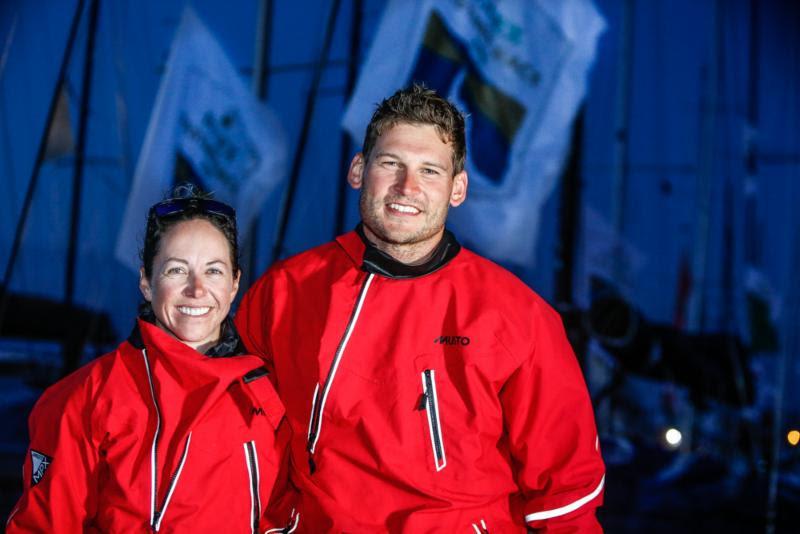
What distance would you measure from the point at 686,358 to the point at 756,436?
806 millimetres

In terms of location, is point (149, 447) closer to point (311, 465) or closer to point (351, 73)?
point (311, 465)

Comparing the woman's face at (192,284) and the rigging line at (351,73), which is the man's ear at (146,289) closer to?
the woman's face at (192,284)

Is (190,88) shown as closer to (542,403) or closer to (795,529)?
(542,403)

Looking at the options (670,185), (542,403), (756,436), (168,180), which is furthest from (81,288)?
(670,185)

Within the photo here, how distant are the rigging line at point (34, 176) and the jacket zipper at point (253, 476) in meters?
3.60

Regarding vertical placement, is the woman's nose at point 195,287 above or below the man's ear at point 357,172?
below

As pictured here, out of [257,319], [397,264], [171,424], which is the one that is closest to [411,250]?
[397,264]

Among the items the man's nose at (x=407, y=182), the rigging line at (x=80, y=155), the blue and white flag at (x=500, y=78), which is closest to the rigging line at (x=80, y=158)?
the rigging line at (x=80, y=155)

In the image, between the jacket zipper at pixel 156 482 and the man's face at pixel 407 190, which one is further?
the man's face at pixel 407 190

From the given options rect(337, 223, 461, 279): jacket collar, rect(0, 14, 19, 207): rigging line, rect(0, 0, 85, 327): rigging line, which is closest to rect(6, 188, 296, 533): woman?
rect(337, 223, 461, 279): jacket collar

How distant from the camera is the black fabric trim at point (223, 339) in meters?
1.51

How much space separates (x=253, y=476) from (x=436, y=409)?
420 millimetres

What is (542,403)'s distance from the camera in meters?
1.51

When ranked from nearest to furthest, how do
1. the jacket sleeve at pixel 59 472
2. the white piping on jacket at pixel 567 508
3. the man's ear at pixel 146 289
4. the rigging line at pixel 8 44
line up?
the jacket sleeve at pixel 59 472
the white piping on jacket at pixel 567 508
the man's ear at pixel 146 289
the rigging line at pixel 8 44
